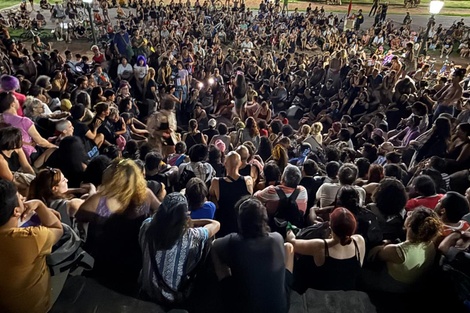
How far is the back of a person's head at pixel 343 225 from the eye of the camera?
9.20ft

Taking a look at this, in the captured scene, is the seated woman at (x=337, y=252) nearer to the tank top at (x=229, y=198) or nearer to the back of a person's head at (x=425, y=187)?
the tank top at (x=229, y=198)

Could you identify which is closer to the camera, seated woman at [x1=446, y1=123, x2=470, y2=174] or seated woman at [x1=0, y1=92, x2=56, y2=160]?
seated woman at [x1=0, y1=92, x2=56, y2=160]

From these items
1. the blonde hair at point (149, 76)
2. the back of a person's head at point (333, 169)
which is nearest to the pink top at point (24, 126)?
the back of a person's head at point (333, 169)

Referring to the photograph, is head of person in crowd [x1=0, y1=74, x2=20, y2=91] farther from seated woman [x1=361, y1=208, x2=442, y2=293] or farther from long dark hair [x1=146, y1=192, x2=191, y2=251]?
seated woman [x1=361, y1=208, x2=442, y2=293]

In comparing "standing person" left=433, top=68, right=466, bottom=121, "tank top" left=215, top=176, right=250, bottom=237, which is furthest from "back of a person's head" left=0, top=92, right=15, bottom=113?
"standing person" left=433, top=68, right=466, bottom=121

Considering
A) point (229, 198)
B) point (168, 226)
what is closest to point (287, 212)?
point (229, 198)

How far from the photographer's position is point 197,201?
3.52 meters

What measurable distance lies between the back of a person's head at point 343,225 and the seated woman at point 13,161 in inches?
123

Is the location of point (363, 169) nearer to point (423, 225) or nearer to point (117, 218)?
point (423, 225)

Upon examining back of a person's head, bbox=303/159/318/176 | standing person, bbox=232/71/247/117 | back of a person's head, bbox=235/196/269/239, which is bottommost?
standing person, bbox=232/71/247/117

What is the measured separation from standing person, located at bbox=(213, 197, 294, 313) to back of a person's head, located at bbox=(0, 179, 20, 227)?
158cm

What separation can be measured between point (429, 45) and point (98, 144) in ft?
78.8

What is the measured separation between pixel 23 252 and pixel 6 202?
0.37m

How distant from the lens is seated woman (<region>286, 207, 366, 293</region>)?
9.32ft
